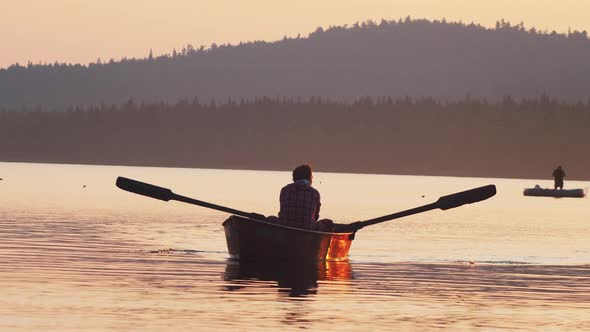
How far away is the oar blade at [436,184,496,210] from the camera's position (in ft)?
140

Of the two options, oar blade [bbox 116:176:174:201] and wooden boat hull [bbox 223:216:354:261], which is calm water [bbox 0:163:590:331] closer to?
wooden boat hull [bbox 223:216:354:261]

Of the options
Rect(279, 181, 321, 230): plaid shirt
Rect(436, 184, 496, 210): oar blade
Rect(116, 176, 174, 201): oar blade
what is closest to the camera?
Rect(279, 181, 321, 230): plaid shirt

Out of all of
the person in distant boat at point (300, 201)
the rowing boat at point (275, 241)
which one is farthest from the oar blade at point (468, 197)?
the person in distant boat at point (300, 201)

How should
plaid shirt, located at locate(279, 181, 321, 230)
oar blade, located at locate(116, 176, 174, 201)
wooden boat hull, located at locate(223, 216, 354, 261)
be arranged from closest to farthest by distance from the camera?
plaid shirt, located at locate(279, 181, 321, 230)
wooden boat hull, located at locate(223, 216, 354, 261)
oar blade, located at locate(116, 176, 174, 201)

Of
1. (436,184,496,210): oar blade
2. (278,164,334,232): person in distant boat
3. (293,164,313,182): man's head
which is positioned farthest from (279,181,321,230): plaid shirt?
(436,184,496,210): oar blade

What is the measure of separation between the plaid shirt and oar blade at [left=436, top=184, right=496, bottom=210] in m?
6.22

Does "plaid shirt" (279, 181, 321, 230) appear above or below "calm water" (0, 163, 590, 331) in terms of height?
above

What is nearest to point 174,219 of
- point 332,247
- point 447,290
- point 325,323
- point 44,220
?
point 44,220

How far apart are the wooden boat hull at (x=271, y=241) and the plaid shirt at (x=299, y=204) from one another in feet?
0.99

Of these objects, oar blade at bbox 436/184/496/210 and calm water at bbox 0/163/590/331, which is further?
oar blade at bbox 436/184/496/210

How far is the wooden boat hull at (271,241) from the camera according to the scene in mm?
37156

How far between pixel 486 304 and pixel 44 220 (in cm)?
3612

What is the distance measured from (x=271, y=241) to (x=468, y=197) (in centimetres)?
741

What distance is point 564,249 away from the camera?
51.2 m
